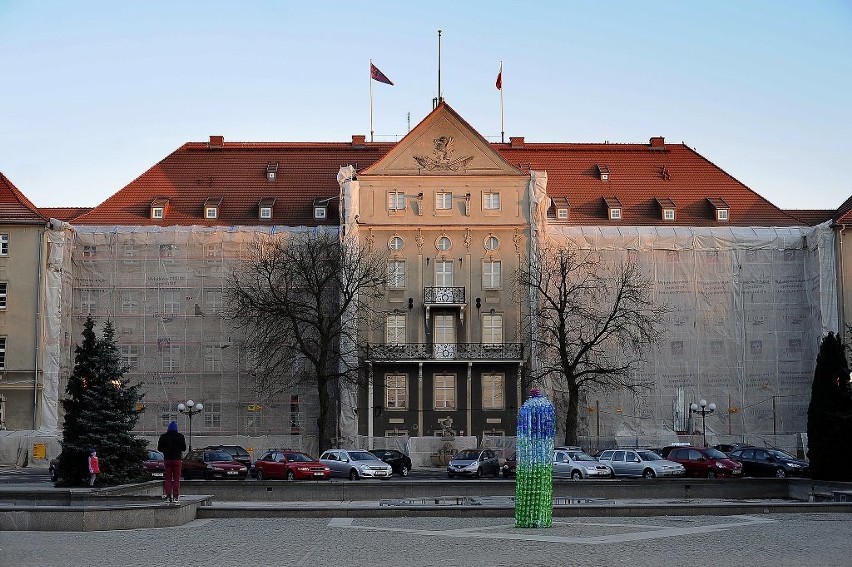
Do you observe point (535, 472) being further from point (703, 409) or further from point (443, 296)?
point (443, 296)

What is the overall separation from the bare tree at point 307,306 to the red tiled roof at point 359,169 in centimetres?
535

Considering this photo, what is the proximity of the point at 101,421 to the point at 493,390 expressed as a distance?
1411 inches

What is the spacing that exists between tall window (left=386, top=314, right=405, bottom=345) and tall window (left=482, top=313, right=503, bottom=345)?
460cm

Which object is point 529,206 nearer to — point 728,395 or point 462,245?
point 462,245

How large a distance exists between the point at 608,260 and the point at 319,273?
1659 cm

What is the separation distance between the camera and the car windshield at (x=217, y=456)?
54.9 m

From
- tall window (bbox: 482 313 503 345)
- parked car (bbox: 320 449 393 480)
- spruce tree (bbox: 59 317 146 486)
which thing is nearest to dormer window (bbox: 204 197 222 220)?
tall window (bbox: 482 313 503 345)

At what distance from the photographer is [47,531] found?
27.1 meters

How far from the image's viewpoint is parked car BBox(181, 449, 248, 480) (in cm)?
5391

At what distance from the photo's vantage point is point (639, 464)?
52.7 m

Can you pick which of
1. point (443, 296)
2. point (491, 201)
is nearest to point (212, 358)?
point (443, 296)

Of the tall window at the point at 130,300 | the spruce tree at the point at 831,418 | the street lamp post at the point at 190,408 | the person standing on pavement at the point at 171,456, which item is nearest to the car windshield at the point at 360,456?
the street lamp post at the point at 190,408

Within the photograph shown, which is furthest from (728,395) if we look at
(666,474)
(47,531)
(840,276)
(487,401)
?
(47,531)

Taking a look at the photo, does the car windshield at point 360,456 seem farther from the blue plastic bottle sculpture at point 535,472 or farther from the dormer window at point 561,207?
the blue plastic bottle sculpture at point 535,472
